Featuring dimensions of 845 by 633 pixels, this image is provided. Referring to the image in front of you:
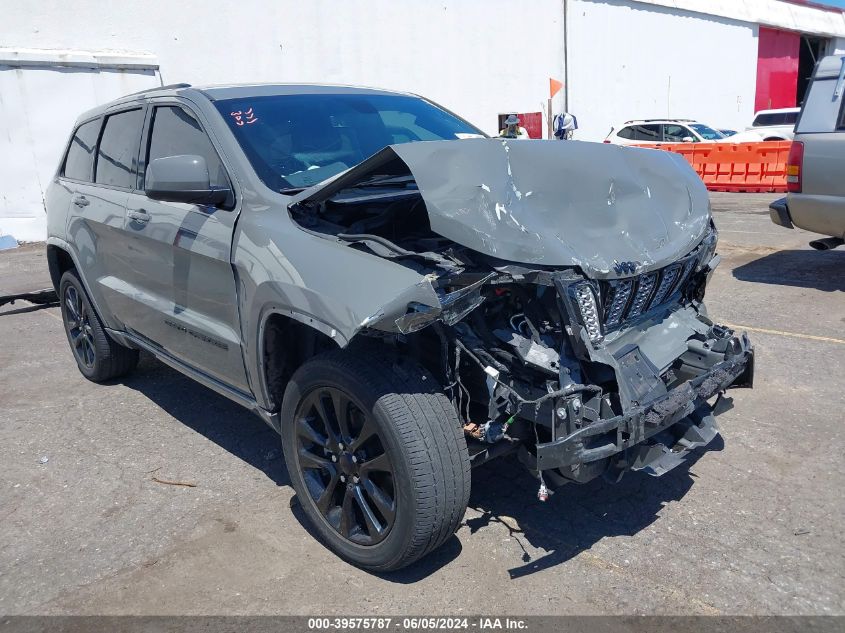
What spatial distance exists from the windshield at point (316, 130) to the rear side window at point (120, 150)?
0.94m

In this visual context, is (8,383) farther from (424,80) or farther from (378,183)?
(424,80)

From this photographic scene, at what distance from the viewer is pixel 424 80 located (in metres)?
19.7

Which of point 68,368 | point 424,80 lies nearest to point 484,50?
point 424,80

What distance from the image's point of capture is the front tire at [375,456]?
8.82 feet

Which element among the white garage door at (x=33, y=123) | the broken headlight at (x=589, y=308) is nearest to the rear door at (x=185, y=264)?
the broken headlight at (x=589, y=308)

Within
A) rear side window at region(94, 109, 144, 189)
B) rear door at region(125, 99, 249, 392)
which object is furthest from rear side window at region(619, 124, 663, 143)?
rear door at region(125, 99, 249, 392)

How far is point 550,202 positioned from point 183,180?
163cm

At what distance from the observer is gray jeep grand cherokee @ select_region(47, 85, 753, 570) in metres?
2.71

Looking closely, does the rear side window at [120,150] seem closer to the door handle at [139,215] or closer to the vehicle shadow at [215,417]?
the door handle at [139,215]

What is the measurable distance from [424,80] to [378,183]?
1720cm

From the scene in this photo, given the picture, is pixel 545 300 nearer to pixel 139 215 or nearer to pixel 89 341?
pixel 139 215

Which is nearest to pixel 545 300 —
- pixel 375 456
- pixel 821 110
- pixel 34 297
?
pixel 375 456

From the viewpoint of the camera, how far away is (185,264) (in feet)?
12.2

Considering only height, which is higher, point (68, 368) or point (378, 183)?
point (378, 183)
